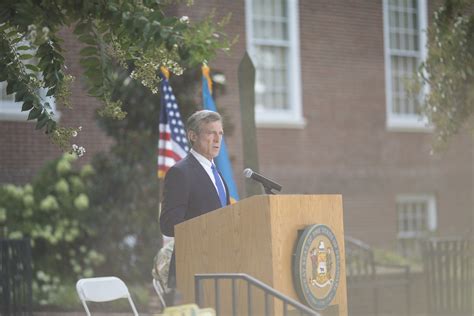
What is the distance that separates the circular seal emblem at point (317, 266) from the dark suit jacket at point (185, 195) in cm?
87

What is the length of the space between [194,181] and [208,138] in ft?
0.94

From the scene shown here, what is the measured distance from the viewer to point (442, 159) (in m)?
18.0

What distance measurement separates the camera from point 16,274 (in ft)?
31.2

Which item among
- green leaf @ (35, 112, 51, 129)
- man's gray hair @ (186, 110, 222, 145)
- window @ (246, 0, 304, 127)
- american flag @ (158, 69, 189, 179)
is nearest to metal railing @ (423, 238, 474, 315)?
american flag @ (158, 69, 189, 179)

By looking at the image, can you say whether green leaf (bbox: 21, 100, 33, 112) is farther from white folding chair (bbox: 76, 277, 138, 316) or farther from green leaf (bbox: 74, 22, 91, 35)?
white folding chair (bbox: 76, 277, 138, 316)

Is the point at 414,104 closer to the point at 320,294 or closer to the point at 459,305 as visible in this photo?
the point at 459,305

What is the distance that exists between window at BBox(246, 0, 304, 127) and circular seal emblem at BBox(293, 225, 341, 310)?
32.7 ft

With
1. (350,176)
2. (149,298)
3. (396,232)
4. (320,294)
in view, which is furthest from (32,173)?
(320,294)

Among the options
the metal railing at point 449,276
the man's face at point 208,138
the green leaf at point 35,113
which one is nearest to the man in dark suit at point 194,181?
the man's face at point 208,138

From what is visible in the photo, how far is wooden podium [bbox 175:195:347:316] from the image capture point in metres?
5.43

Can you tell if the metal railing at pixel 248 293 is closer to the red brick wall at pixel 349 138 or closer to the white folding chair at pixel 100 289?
the white folding chair at pixel 100 289

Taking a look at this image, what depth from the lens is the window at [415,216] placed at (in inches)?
690

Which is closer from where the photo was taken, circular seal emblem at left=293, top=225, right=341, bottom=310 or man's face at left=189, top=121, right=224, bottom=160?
circular seal emblem at left=293, top=225, right=341, bottom=310

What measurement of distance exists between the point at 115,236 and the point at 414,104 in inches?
293
